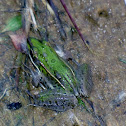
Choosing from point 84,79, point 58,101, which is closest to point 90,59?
point 84,79

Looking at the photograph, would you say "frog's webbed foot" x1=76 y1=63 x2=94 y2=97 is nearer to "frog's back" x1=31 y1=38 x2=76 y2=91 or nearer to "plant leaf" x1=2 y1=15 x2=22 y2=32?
"frog's back" x1=31 y1=38 x2=76 y2=91

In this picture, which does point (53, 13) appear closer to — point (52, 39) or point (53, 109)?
point (52, 39)

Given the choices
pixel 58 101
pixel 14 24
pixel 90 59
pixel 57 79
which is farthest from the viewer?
pixel 90 59

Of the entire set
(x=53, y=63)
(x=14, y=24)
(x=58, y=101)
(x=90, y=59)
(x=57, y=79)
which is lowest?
(x=90, y=59)

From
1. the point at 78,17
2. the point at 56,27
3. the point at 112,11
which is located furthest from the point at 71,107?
the point at 112,11

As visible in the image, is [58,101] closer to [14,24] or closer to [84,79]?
[84,79]

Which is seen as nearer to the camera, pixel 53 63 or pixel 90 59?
pixel 53 63

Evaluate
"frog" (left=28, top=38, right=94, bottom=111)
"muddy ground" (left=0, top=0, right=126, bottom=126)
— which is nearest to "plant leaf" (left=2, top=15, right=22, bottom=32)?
"muddy ground" (left=0, top=0, right=126, bottom=126)

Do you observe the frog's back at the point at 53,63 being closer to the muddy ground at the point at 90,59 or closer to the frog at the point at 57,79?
the frog at the point at 57,79
